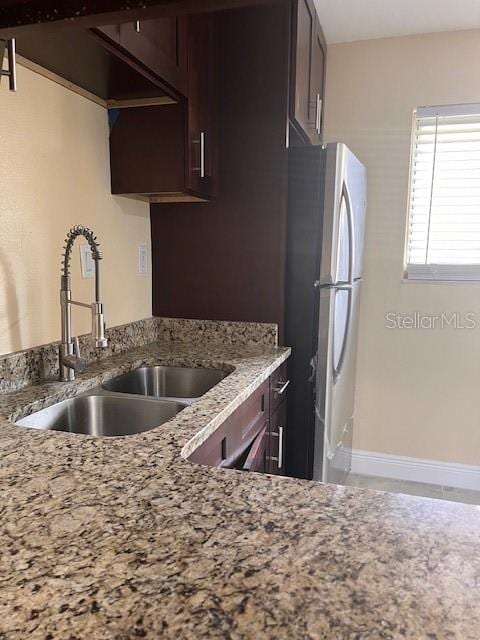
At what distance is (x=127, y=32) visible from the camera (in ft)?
4.17

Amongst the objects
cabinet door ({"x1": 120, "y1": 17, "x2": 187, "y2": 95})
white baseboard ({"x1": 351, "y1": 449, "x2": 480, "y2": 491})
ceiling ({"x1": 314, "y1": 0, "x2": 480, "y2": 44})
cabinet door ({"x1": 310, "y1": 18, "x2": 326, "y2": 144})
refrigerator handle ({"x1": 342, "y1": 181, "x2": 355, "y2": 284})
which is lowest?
white baseboard ({"x1": 351, "y1": 449, "x2": 480, "y2": 491})

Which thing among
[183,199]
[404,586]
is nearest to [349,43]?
[183,199]

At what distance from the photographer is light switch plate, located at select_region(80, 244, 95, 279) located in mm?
1756

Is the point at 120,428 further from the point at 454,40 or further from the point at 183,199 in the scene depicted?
the point at 454,40

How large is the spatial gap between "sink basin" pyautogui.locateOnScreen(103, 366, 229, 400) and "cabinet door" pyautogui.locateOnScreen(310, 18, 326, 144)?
141 cm

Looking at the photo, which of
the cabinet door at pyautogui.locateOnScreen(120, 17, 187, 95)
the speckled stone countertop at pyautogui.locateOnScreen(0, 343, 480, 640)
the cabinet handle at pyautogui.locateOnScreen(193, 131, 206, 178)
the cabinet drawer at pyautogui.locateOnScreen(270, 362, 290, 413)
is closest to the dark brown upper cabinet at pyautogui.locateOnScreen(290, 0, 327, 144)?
the cabinet handle at pyautogui.locateOnScreen(193, 131, 206, 178)

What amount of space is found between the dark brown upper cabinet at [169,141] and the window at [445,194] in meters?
1.30

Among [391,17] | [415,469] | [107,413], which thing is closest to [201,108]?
[391,17]

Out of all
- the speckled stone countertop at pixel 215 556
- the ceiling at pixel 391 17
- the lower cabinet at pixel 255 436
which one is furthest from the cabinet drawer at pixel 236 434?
the ceiling at pixel 391 17

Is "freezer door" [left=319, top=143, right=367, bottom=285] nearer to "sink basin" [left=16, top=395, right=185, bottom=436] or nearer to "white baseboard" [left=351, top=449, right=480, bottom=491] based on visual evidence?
"sink basin" [left=16, top=395, right=185, bottom=436]

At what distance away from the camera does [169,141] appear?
5.94ft

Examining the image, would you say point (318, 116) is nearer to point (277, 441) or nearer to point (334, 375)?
point (334, 375)

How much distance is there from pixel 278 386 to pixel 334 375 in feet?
0.99

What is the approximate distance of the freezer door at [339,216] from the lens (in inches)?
76.6
